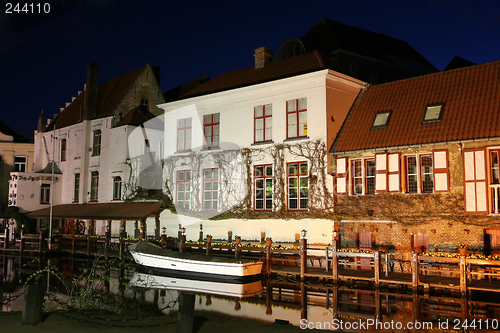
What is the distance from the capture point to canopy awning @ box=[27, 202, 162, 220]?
2727 centimetres

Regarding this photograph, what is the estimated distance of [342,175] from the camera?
2167 cm

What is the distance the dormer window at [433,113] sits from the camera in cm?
2003

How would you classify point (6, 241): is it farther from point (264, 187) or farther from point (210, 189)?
point (264, 187)

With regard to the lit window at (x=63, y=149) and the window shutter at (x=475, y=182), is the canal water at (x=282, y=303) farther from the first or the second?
the lit window at (x=63, y=149)

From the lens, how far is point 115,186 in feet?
106

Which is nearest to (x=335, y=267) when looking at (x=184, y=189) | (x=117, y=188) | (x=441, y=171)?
(x=441, y=171)

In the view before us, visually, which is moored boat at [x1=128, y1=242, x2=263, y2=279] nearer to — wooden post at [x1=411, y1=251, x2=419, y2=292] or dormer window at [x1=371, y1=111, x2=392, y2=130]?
wooden post at [x1=411, y1=251, x2=419, y2=292]

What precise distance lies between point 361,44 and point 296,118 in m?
14.5

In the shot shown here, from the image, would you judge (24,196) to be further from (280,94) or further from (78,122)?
(280,94)

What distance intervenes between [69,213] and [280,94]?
16887 millimetres

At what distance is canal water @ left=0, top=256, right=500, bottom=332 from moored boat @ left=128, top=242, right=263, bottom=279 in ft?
1.35

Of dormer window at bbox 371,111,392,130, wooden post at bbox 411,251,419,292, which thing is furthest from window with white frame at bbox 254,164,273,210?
wooden post at bbox 411,251,419,292

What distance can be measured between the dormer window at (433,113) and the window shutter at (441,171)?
1.65 m

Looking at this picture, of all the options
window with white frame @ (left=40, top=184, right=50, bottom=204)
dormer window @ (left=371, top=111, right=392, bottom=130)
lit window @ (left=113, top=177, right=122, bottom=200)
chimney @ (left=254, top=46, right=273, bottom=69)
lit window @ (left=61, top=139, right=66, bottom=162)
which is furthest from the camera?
lit window @ (left=61, top=139, right=66, bottom=162)
